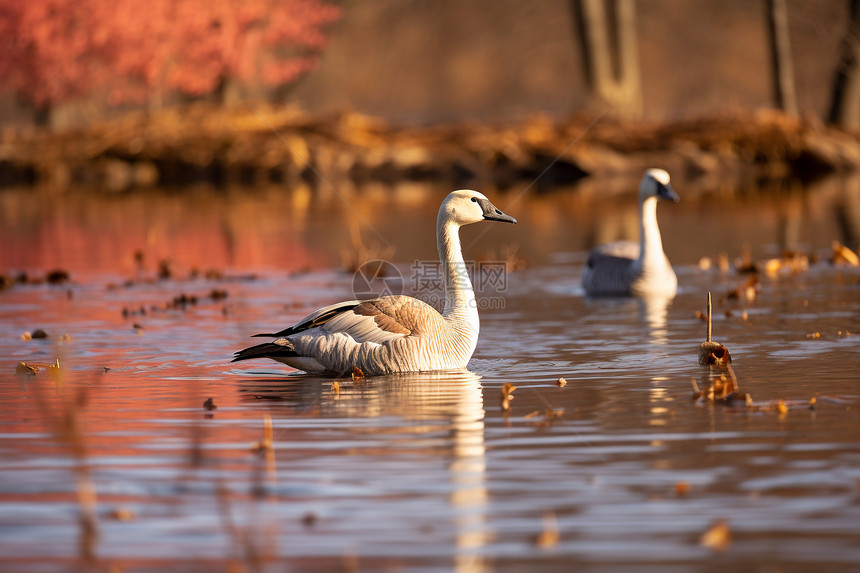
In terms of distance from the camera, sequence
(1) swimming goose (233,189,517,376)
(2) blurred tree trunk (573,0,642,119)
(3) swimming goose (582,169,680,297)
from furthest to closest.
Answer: (2) blurred tree trunk (573,0,642,119), (3) swimming goose (582,169,680,297), (1) swimming goose (233,189,517,376)

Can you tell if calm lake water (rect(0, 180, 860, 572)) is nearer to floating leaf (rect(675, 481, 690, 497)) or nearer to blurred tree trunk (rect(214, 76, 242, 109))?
floating leaf (rect(675, 481, 690, 497))

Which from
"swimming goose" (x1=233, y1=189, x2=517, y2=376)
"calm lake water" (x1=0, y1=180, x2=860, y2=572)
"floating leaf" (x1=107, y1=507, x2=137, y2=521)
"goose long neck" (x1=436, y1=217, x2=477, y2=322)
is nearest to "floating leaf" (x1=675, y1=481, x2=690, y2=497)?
"calm lake water" (x1=0, y1=180, x2=860, y2=572)

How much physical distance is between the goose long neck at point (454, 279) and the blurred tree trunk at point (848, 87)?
98.1 feet

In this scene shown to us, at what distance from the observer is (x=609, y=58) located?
136ft

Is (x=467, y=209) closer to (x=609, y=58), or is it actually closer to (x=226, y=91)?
(x=609, y=58)

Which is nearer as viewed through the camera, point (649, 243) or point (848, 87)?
point (649, 243)

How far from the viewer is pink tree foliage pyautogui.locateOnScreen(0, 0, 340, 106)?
49.2 metres

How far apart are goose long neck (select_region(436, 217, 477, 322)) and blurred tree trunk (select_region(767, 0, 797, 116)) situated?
3017 centimetres

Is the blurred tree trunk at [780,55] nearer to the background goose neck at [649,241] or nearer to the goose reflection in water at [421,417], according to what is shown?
the background goose neck at [649,241]

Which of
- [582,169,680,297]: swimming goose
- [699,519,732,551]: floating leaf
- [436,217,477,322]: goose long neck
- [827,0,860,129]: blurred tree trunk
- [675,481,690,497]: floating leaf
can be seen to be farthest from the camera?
[827,0,860,129]: blurred tree trunk

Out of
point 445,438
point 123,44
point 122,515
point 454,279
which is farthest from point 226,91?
point 122,515

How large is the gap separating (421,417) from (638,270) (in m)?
7.47

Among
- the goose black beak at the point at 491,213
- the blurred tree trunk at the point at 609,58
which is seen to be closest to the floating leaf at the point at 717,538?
the goose black beak at the point at 491,213

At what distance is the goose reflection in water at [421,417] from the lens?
20.1 feet
